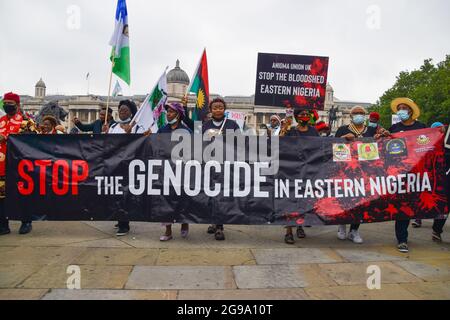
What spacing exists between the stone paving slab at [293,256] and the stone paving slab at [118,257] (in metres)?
1.23

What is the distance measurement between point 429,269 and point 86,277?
3.48 meters

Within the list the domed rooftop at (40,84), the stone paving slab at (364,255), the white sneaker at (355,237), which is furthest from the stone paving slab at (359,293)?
the domed rooftop at (40,84)

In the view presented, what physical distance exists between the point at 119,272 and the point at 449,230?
17.5 ft

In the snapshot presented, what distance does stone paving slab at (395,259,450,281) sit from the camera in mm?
3451

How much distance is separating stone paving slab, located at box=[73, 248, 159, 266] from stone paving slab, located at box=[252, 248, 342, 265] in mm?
1227

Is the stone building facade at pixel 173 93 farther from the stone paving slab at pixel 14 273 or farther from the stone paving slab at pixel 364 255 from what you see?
the stone paving slab at pixel 14 273

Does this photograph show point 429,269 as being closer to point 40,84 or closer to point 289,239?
point 289,239

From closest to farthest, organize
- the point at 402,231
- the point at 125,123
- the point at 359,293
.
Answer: the point at 359,293
the point at 402,231
the point at 125,123

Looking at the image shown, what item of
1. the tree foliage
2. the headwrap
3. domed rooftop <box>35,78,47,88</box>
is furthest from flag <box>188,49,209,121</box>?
domed rooftop <box>35,78,47,88</box>

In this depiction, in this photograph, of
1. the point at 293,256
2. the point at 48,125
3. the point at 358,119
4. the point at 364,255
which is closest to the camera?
the point at 293,256

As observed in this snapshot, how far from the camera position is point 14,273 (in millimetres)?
3369

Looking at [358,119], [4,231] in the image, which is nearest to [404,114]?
[358,119]

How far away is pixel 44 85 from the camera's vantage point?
108 m
